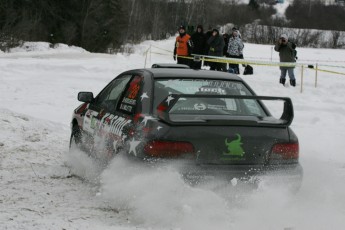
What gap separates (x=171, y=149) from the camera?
182 inches

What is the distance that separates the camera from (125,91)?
19.0 feet

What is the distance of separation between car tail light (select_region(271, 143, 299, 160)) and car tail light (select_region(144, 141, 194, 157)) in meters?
0.83

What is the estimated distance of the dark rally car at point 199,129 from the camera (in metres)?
4.66

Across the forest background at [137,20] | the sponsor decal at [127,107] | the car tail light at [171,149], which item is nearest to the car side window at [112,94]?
the sponsor decal at [127,107]

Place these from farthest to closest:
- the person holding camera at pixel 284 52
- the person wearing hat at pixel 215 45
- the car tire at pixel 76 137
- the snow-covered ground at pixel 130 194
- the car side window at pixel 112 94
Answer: the person wearing hat at pixel 215 45 < the person holding camera at pixel 284 52 < the car tire at pixel 76 137 < the car side window at pixel 112 94 < the snow-covered ground at pixel 130 194

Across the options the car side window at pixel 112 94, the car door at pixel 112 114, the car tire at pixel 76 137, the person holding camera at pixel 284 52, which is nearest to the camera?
the car door at pixel 112 114

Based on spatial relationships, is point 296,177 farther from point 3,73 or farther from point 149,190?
point 3,73

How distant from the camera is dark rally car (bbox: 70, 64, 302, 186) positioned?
466 centimetres

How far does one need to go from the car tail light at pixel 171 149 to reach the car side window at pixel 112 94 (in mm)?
1365

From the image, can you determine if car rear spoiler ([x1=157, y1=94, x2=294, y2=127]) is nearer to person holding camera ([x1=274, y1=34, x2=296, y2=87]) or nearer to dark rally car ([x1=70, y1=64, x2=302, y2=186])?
dark rally car ([x1=70, y1=64, x2=302, y2=186])

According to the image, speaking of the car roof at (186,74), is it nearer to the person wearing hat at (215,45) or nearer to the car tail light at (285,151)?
the car tail light at (285,151)

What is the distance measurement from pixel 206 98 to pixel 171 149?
0.96 m

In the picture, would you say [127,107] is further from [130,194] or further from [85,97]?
[85,97]

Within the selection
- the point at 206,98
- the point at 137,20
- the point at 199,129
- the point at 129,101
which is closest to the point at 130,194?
the point at 199,129
